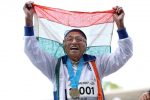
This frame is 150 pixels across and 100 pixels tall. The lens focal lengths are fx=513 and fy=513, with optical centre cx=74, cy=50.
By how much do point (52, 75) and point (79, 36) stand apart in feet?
1.60

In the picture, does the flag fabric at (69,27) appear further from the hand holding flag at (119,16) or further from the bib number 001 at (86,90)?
the bib number 001 at (86,90)

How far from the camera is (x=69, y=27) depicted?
5641 millimetres

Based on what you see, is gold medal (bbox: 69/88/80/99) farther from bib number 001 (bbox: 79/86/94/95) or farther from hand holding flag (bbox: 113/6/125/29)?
hand holding flag (bbox: 113/6/125/29)

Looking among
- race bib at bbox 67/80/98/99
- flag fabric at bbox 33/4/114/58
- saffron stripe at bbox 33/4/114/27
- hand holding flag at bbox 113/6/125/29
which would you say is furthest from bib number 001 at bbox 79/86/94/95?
saffron stripe at bbox 33/4/114/27

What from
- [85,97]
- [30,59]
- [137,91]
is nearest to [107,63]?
[85,97]

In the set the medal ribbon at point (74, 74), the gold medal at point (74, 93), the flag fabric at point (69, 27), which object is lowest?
the gold medal at point (74, 93)

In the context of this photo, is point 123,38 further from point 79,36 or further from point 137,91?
point 137,91

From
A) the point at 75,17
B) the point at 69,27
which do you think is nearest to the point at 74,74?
the point at 69,27

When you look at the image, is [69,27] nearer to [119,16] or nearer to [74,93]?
[119,16]

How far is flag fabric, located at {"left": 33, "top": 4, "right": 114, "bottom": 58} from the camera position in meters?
5.49

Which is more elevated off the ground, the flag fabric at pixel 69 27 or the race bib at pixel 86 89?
the flag fabric at pixel 69 27

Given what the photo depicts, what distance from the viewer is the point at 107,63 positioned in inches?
208

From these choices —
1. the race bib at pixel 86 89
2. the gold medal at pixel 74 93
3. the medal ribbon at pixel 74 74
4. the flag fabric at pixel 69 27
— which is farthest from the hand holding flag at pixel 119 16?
the gold medal at pixel 74 93

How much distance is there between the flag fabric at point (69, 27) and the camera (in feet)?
18.0
